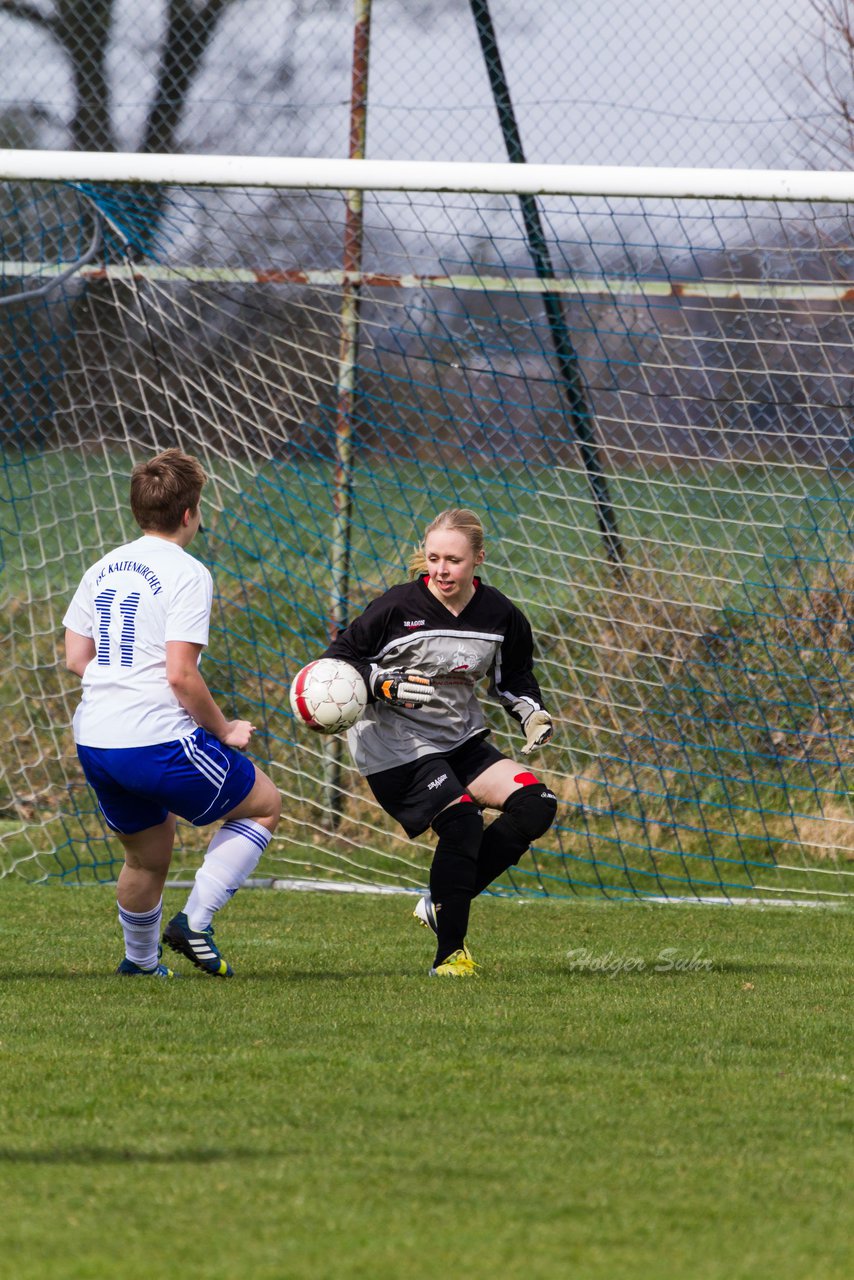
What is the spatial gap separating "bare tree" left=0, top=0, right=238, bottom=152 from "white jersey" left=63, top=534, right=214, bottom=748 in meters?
6.31

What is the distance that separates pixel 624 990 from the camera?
4719 mm

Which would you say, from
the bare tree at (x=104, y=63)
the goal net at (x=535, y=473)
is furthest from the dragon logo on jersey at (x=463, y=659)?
the bare tree at (x=104, y=63)

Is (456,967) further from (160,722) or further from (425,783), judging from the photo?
(160,722)

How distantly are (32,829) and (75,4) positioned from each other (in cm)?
577

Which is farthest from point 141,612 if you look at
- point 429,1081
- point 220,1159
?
point 220,1159

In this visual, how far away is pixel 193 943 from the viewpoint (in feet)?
15.8

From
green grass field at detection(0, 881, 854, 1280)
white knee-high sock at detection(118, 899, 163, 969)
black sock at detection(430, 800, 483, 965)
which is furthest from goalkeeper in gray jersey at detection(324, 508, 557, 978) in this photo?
white knee-high sock at detection(118, 899, 163, 969)

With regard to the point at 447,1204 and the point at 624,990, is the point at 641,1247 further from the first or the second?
the point at 624,990

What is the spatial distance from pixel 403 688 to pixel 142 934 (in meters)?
1.08

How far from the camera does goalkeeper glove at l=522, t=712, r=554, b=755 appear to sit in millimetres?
4902

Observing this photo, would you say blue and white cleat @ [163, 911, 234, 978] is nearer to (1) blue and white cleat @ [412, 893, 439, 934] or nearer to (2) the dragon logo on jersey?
(1) blue and white cleat @ [412, 893, 439, 934]

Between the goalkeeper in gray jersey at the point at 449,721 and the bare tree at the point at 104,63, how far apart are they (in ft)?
19.9

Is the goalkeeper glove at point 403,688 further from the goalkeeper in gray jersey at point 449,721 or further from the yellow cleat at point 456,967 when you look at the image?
the yellow cleat at point 456,967

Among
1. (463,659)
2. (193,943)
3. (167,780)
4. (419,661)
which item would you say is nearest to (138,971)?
(193,943)
